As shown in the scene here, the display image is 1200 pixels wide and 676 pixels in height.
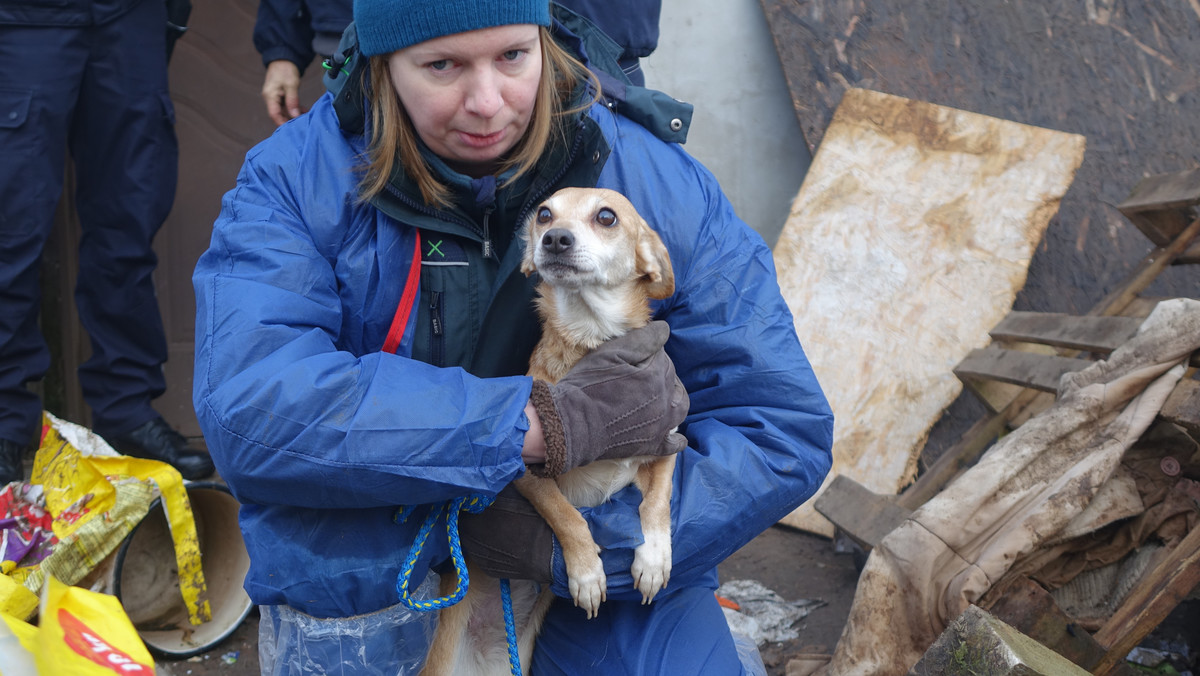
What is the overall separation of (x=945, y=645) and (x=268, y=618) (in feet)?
4.50

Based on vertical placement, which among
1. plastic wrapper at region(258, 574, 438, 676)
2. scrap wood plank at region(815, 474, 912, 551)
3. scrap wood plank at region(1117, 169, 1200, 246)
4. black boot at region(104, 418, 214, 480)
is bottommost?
black boot at region(104, 418, 214, 480)

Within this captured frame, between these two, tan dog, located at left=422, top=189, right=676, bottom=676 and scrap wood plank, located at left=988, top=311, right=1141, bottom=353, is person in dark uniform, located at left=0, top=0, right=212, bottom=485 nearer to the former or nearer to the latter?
tan dog, located at left=422, top=189, right=676, bottom=676

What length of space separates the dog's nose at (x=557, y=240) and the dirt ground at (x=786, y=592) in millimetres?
1564

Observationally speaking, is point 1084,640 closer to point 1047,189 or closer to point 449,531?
point 449,531

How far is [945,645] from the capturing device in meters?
1.67

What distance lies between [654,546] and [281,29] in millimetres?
2285

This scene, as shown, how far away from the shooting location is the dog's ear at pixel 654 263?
196 centimetres

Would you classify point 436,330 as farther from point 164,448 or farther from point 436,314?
point 164,448

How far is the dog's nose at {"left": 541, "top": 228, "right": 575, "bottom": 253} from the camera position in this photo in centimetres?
188

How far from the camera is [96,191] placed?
10.8 feet

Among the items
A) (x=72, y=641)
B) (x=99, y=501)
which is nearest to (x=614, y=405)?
(x=72, y=641)

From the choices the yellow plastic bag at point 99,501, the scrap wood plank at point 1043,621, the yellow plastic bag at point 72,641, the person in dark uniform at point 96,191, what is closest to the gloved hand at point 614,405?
the yellow plastic bag at point 72,641

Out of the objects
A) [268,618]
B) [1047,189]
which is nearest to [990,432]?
[1047,189]

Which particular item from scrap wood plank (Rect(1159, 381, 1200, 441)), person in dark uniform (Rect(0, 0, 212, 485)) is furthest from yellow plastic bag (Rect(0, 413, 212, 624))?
scrap wood plank (Rect(1159, 381, 1200, 441))
